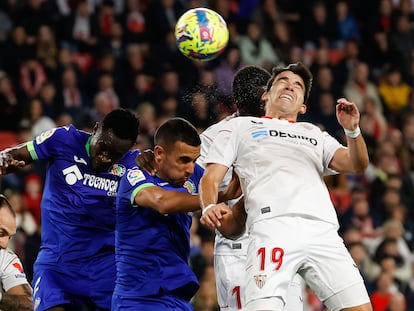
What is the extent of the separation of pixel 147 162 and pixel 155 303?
100cm

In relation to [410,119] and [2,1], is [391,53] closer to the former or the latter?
[410,119]

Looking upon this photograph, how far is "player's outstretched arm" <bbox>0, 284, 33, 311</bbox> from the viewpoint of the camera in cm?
749

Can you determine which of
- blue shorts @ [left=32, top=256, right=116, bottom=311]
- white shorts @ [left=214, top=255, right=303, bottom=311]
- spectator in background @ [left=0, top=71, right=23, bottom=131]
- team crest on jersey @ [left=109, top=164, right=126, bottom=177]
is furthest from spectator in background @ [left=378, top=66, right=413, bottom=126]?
blue shorts @ [left=32, top=256, right=116, bottom=311]

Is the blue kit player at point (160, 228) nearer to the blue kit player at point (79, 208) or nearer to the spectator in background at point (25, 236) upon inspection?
the blue kit player at point (79, 208)

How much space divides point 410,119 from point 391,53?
199 cm

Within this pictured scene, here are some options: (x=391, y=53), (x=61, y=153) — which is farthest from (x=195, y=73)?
(x=61, y=153)

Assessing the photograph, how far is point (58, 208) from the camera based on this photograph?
7629 millimetres

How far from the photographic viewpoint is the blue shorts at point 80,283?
24.4 feet

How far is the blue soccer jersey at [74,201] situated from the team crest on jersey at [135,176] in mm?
860

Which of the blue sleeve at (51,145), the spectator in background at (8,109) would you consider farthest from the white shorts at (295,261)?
the spectator in background at (8,109)

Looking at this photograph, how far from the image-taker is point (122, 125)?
7398mm

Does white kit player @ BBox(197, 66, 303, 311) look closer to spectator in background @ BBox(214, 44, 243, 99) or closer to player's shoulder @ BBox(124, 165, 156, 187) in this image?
player's shoulder @ BBox(124, 165, 156, 187)

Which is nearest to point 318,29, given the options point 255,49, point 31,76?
point 255,49

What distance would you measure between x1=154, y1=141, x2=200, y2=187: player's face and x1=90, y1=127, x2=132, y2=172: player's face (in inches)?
26.3
